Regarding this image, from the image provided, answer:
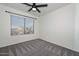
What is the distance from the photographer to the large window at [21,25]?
15.0 feet

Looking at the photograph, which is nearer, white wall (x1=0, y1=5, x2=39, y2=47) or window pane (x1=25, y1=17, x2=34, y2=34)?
white wall (x1=0, y1=5, x2=39, y2=47)

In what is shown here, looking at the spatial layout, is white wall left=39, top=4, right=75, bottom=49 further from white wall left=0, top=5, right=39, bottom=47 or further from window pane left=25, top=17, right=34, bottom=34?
white wall left=0, top=5, right=39, bottom=47

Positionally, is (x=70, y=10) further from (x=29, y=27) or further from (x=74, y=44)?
(x=29, y=27)

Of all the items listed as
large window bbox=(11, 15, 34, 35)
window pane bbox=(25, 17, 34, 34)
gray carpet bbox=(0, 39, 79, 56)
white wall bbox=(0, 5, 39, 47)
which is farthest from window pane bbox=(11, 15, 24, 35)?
gray carpet bbox=(0, 39, 79, 56)

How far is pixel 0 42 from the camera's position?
372 cm

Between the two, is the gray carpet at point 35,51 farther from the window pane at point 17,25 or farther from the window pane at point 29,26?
the window pane at point 29,26

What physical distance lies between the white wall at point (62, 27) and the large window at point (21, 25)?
1.60m

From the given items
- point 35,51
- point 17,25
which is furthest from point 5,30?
point 35,51

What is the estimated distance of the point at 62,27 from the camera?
4039 mm

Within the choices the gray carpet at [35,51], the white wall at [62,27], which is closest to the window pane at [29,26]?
the white wall at [62,27]

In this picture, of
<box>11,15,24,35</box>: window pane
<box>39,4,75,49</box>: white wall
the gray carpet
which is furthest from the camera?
<box>11,15,24,35</box>: window pane

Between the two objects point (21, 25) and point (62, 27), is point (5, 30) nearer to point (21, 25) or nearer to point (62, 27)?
point (21, 25)

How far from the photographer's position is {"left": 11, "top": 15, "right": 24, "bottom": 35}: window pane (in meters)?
4.56

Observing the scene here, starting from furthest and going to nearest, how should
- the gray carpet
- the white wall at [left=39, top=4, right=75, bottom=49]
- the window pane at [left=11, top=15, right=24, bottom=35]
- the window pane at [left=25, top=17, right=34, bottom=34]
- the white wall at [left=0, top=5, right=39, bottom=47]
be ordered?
the window pane at [left=25, top=17, right=34, bottom=34]
the window pane at [left=11, top=15, right=24, bottom=35]
the white wall at [left=0, top=5, right=39, bottom=47]
the white wall at [left=39, top=4, right=75, bottom=49]
the gray carpet
